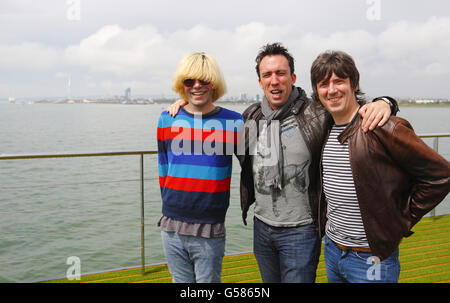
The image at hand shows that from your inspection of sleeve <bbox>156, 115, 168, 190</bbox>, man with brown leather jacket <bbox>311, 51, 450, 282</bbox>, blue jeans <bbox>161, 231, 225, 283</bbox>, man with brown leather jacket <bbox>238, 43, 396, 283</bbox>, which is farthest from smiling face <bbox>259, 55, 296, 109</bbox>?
blue jeans <bbox>161, 231, 225, 283</bbox>

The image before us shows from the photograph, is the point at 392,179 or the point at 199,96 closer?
the point at 392,179

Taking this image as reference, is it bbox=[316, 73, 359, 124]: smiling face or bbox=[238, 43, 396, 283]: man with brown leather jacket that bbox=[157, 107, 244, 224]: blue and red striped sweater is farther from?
bbox=[316, 73, 359, 124]: smiling face

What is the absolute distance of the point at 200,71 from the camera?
1.90 metres

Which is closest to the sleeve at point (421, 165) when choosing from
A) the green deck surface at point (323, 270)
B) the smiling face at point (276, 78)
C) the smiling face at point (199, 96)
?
the smiling face at point (276, 78)

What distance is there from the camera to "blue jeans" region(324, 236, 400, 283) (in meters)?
1.72

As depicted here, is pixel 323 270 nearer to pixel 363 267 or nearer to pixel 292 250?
pixel 292 250

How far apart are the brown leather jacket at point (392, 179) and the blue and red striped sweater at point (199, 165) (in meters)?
0.61

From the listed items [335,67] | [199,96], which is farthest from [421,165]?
[199,96]

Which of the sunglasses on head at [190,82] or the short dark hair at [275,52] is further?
the short dark hair at [275,52]

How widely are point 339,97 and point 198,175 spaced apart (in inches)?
30.1

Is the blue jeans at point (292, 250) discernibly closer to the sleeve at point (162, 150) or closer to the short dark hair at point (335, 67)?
the sleeve at point (162, 150)

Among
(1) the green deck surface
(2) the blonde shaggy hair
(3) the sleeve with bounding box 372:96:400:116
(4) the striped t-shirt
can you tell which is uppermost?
(2) the blonde shaggy hair

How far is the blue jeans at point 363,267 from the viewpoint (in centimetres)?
172
